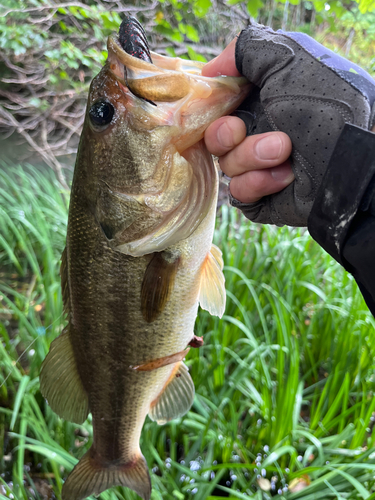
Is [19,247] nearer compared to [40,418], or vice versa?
[40,418]

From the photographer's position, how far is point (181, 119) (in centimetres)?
92

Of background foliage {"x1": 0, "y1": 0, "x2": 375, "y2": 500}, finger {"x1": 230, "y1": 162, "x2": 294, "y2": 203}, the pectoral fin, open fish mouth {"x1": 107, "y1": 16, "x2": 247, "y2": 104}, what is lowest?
background foliage {"x1": 0, "y1": 0, "x2": 375, "y2": 500}

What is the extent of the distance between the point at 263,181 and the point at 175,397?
37.6 inches

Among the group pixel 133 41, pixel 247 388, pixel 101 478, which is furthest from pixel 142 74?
pixel 247 388

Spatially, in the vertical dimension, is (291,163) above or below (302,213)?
above

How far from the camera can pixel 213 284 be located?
4.11 feet

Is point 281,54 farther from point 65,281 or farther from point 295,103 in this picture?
point 65,281

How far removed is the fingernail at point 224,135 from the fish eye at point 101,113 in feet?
0.98

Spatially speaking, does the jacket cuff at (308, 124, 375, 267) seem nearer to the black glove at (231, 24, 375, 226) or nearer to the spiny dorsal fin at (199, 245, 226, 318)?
the black glove at (231, 24, 375, 226)

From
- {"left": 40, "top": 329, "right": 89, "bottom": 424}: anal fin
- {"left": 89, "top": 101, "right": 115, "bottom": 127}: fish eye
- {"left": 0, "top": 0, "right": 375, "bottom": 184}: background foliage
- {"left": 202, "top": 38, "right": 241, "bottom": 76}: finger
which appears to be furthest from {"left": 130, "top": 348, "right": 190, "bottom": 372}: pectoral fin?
{"left": 0, "top": 0, "right": 375, "bottom": 184}: background foliage

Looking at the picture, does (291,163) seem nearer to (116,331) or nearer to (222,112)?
(222,112)

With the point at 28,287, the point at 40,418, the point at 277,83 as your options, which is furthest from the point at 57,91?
the point at 277,83

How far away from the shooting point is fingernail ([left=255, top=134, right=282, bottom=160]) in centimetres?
91

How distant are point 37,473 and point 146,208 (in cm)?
176
